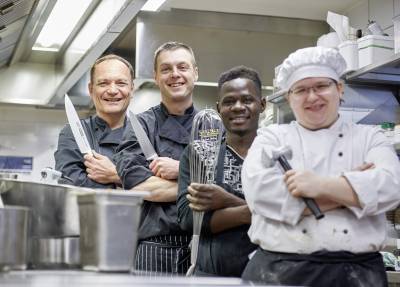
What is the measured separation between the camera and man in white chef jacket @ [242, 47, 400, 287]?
1.48 metres

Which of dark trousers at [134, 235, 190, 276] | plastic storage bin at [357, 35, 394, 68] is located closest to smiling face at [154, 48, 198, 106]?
dark trousers at [134, 235, 190, 276]

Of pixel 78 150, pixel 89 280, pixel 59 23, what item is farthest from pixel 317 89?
pixel 59 23

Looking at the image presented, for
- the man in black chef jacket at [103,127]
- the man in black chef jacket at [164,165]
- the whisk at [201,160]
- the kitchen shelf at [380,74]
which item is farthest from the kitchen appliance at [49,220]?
the kitchen shelf at [380,74]

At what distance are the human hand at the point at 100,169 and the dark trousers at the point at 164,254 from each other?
28 cm

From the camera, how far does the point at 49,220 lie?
1.41 m

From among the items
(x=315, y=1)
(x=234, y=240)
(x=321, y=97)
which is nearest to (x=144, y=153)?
(x=234, y=240)

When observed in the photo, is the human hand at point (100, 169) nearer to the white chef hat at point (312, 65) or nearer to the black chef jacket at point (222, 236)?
the black chef jacket at point (222, 236)

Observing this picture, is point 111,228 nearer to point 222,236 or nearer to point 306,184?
point 306,184

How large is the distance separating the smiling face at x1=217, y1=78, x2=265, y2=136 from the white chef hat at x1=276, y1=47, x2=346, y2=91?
303 mm

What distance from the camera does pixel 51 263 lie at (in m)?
1.31

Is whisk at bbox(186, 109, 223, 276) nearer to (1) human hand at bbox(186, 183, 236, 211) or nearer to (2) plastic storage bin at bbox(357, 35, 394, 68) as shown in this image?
(1) human hand at bbox(186, 183, 236, 211)

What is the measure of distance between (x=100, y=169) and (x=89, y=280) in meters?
1.28

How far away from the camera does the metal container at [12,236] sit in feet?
3.75

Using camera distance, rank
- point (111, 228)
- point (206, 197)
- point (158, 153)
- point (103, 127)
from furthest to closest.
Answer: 1. point (103, 127)
2. point (158, 153)
3. point (206, 197)
4. point (111, 228)
